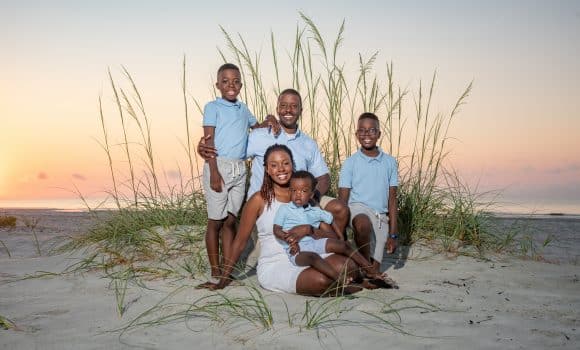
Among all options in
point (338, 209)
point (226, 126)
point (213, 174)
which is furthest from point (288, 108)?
point (338, 209)

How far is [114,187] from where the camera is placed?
18.6 feet

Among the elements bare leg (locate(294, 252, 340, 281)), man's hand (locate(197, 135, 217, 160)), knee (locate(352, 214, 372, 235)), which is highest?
man's hand (locate(197, 135, 217, 160))

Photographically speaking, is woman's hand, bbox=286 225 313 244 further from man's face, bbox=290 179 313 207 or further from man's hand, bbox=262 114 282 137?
man's hand, bbox=262 114 282 137

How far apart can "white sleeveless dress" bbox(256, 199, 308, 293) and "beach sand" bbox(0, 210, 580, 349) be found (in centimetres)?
7

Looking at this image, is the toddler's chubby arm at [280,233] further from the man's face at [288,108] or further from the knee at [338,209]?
the man's face at [288,108]

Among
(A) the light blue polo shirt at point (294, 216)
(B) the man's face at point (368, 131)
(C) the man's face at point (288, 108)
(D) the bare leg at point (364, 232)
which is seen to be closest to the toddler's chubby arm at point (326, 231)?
(A) the light blue polo shirt at point (294, 216)

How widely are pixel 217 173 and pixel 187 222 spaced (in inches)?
57.3

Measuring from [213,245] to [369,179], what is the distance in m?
1.20

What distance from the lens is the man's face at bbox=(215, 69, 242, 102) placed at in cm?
414

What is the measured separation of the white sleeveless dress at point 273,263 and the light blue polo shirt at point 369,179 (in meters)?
0.66

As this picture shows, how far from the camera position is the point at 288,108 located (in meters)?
4.11

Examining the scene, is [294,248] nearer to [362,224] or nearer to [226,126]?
[362,224]

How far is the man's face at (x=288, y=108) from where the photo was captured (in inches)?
162

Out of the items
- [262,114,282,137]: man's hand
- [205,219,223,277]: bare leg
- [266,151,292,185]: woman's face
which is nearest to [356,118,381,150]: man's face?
[262,114,282,137]: man's hand
